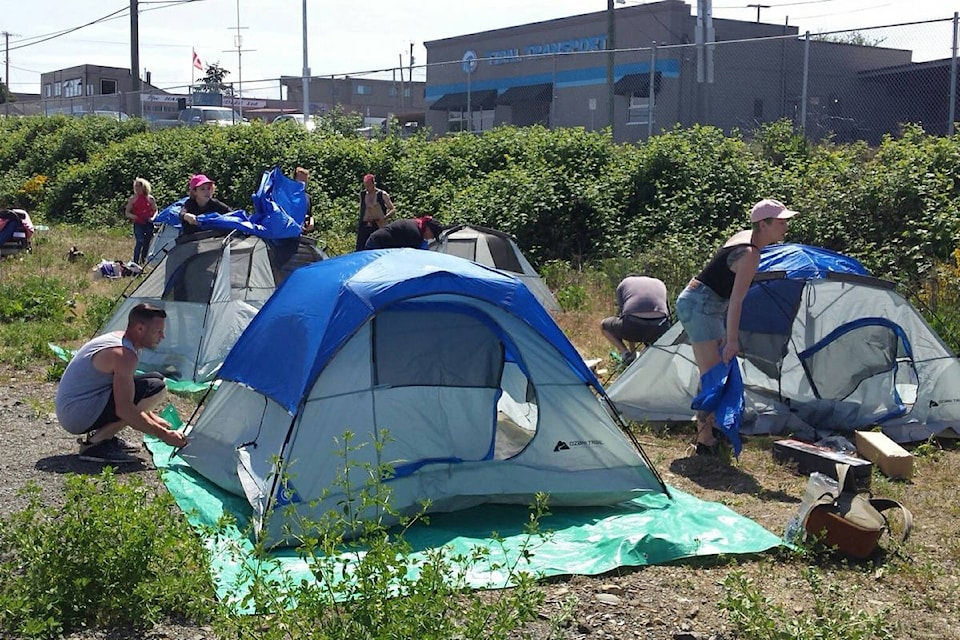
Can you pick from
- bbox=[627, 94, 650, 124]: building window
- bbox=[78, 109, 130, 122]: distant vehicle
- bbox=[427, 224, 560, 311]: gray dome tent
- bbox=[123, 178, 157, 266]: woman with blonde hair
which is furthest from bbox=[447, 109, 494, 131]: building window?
bbox=[427, 224, 560, 311]: gray dome tent

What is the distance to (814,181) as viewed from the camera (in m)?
13.2

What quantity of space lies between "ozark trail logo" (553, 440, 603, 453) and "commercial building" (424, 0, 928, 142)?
37.6 ft

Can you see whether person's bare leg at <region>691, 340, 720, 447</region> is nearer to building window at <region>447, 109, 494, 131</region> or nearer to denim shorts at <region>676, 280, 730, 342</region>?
denim shorts at <region>676, 280, 730, 342</region>

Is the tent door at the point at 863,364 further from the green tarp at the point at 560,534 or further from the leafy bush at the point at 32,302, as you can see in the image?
the leafy bush at the point at 32,302

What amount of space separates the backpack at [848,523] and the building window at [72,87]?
57.4m

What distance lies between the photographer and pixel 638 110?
79.3 feet

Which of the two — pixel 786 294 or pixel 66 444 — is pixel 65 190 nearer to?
pixel 66 444

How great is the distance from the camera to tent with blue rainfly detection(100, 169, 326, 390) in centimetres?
931

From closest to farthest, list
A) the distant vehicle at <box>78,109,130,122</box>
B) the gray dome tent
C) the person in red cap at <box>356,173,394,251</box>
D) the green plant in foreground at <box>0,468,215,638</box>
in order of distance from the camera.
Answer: the green plant in foreground at <box>0,468,215,638</box>
the person in red cap at <box>356,173,394,251</box>
the gray dome tent
the distant vehicle at <box>78,109,130,122</box>

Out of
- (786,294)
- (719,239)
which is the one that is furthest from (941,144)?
(786,294)

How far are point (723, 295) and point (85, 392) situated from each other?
4.25m

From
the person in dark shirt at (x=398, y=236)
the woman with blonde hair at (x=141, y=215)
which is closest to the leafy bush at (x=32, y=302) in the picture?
the woman with blonde hair at (x=141, y=215)

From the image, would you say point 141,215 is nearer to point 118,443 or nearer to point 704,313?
point 118,443

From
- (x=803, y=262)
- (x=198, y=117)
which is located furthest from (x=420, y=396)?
(x=198, y=117)
